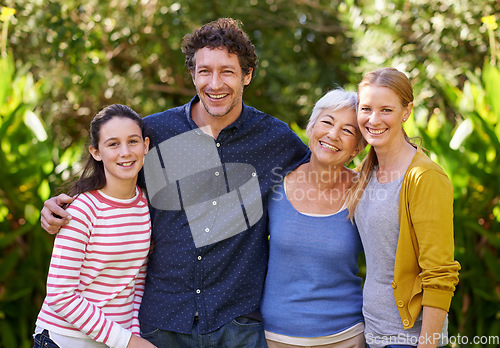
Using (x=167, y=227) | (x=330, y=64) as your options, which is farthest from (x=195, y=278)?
(x=330, y=64)

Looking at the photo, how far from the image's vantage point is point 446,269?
1851 mm

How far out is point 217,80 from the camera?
2.28 meters

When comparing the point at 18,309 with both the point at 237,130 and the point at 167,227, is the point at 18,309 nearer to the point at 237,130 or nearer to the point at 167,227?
the point at 167,227

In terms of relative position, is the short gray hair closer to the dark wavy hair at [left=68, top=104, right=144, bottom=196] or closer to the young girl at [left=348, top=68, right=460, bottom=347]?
the young girl at [left=348, top=68, right=460, bottom=347]

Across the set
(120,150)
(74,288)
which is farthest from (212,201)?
(74,288)

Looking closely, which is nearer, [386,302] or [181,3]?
[386,302]

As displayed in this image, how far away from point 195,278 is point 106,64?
303 cm

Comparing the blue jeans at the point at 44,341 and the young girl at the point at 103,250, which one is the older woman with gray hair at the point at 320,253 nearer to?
the young girl at the point at 103,250

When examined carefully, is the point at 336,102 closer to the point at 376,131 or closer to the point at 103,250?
the point at 376,131

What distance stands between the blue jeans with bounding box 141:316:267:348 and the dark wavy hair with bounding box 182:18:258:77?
1.20m

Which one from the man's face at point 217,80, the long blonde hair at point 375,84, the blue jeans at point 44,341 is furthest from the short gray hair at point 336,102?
the blue jeans at point 44,341

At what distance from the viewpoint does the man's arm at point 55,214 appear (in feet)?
6.21

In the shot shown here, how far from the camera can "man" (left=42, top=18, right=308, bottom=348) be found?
216 centimetres

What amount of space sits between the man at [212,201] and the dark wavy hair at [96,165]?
0.80ft
